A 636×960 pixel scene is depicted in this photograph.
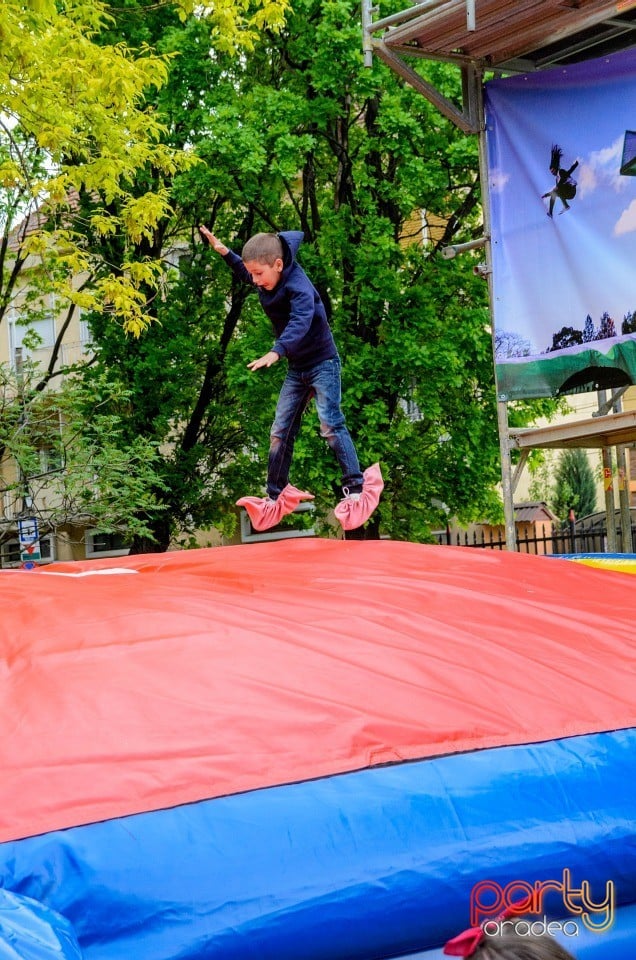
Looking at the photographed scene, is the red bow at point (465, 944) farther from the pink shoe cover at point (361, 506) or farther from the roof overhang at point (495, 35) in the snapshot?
the roof overhang at point (495, 35)

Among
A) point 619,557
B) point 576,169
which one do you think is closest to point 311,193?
point 576,169

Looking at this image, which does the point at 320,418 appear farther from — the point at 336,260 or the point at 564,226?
the point at 336,260

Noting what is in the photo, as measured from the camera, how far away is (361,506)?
18.5ft

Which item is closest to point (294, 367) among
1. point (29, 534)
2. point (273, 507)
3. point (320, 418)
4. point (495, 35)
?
point (320, 418)

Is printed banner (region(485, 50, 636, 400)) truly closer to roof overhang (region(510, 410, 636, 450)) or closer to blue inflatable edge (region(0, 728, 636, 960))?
roof overhang (region(510, 410, 636, 450))

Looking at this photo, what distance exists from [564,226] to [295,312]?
124 inches

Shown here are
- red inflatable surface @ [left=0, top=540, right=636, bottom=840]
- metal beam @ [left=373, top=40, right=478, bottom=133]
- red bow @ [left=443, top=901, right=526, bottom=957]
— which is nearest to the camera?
red bow @ [left=443, top=901, right=526, bottom=957]

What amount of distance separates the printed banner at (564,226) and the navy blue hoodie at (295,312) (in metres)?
2.62

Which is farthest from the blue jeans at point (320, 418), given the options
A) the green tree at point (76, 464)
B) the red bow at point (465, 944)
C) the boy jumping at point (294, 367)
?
the green tree at point (76, 464)

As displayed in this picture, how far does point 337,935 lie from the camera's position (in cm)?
227

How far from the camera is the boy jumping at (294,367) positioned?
5.42 metres

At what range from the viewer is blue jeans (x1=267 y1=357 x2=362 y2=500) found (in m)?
5.60

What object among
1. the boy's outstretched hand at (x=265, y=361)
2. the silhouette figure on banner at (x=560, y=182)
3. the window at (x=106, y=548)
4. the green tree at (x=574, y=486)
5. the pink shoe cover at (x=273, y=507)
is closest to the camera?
the boy's outstretched hand at (x=265, y=361)

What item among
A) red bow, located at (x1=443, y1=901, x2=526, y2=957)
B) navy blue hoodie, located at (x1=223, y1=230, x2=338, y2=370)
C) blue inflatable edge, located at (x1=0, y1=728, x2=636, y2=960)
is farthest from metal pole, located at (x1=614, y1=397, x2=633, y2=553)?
red bow, located at (x1=443, y1=901, x2=526, y2=957)
